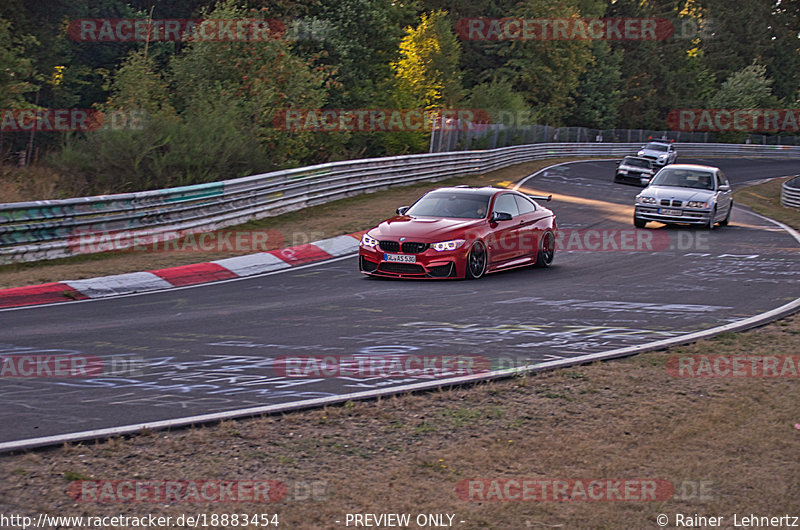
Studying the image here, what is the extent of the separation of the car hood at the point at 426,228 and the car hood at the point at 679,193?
31.2 feet

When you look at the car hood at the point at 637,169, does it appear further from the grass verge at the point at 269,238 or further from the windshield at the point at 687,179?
the windshield at the point at 687,179

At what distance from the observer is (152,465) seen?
5531mm

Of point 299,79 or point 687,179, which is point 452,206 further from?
point 299,79

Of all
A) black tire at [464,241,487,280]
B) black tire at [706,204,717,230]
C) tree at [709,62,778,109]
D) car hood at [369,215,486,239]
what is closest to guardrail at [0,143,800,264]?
car hood at [369,215,486,239]

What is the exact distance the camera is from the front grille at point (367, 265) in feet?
47.9

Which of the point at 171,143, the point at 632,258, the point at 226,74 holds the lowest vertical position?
the point at 632,258

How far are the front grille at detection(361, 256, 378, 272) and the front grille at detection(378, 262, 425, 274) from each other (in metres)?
0.17

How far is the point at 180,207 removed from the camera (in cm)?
1791

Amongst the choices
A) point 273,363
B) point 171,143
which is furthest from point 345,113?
point 273,363

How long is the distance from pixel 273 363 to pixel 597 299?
5.72 meters

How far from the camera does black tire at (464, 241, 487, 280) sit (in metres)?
14.5

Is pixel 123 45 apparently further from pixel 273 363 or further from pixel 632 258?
pixel 273 363

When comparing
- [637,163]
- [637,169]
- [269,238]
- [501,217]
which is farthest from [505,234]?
[637,163]

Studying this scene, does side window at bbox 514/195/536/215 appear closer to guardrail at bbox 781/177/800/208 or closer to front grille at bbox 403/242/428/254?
front grille at bbox 403/242/428/254
